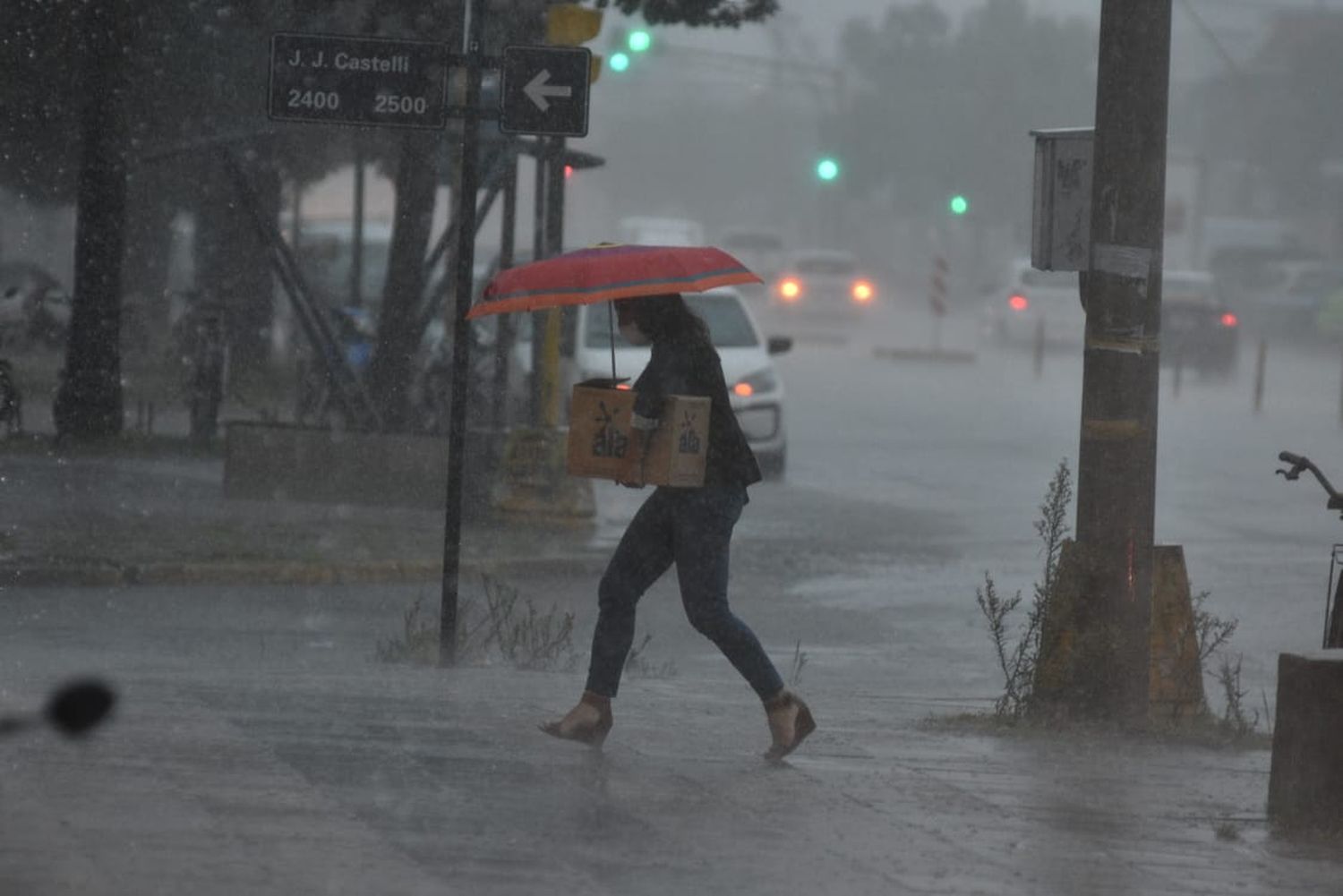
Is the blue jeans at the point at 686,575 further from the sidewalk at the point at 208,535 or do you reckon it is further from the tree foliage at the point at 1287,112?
the tree foliage at the point at 1287,112

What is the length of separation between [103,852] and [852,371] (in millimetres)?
35328

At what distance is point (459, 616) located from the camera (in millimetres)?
10805

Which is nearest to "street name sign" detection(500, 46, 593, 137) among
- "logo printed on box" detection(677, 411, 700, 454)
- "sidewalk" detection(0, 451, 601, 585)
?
"logo printed on box" detection(677, 411, 700, 454)

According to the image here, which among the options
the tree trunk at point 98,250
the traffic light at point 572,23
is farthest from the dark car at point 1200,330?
the traffic light at point 572,23

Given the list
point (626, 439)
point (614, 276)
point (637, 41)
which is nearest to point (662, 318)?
point (614, 276)

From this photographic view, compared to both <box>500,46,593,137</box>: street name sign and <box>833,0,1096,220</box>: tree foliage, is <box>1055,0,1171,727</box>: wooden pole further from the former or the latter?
<box>833,0,1096,220</box>: tree foliage

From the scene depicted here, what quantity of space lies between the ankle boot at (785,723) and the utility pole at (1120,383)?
1.48 metres

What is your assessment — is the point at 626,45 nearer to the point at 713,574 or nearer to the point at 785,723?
the point at 713,574

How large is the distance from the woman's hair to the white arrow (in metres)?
2.02

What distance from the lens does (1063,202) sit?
9.29 m

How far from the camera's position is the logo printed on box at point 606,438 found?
8.09 m

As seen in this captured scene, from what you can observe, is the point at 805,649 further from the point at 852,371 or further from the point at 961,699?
the point at 852,371

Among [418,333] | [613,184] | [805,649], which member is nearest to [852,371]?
[418,333]

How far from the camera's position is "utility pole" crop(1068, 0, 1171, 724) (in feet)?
29.0
